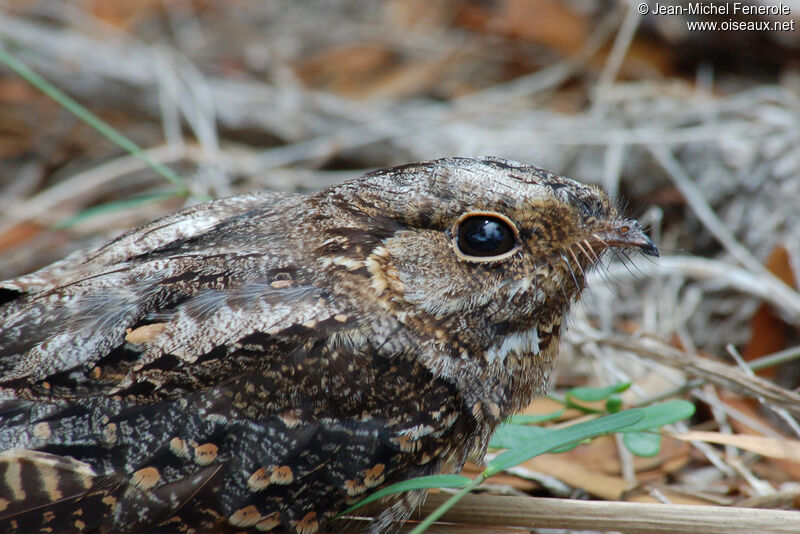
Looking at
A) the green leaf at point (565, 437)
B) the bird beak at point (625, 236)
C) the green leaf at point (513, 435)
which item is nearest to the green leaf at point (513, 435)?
the green leaf at point (513, 435)

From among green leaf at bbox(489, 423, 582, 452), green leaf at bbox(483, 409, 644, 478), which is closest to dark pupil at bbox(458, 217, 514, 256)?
green leaf at bbox(483, 409, 644, 478)

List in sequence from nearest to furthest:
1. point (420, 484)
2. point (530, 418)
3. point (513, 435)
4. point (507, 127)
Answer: point (420, 484), point (513, 435), point (530, 418), point (507, 127)

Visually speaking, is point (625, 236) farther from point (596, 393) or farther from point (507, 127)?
point (507, 127)

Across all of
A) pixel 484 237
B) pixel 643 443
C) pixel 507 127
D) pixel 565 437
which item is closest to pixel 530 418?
pixel 643 443

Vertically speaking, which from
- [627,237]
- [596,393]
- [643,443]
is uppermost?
[627,237]

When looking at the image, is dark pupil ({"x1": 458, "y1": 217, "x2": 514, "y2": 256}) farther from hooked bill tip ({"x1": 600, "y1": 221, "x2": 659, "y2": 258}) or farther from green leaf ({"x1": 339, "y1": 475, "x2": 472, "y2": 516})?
green leaf ({"x1": 339, "y1": 475, "x2": 472, "y2": 516})

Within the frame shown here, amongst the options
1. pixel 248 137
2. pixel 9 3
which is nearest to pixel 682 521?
pixel 248 137

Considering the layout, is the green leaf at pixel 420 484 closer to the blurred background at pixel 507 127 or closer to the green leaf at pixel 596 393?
the green leaf at pixel 596 393
